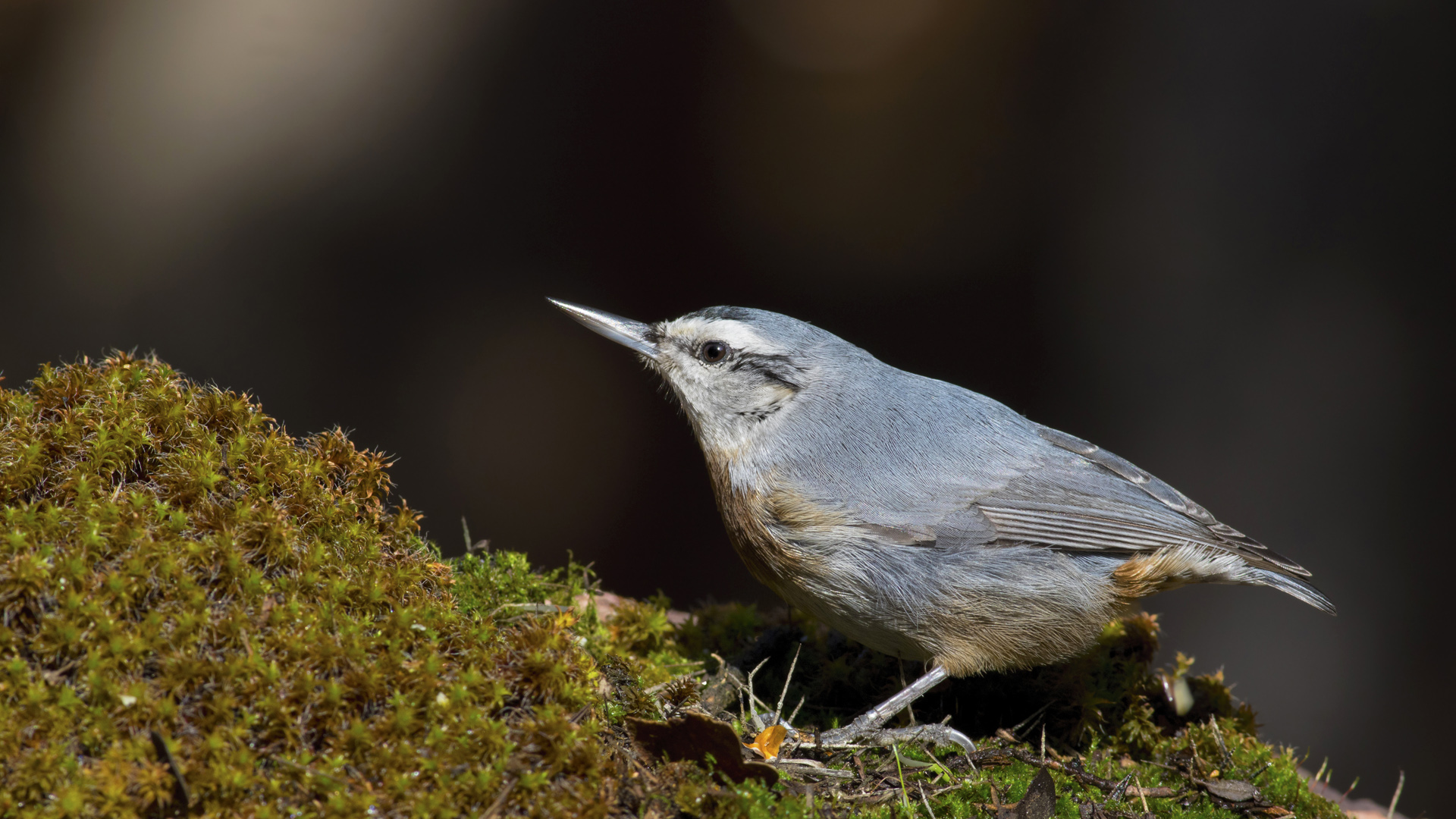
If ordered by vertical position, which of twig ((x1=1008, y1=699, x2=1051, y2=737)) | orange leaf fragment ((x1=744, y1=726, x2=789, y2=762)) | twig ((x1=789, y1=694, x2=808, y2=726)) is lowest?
twig ((x1=789, y1=694, x2=808, y2=726))

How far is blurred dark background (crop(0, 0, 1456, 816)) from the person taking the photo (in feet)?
16.1

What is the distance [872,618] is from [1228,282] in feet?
12.0

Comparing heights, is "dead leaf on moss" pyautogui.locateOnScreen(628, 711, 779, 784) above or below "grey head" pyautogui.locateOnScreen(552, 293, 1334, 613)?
below

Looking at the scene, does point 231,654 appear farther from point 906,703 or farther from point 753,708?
point 906,703

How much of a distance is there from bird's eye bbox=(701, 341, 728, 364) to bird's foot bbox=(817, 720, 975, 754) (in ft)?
4.46

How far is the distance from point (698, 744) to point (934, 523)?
1205mm

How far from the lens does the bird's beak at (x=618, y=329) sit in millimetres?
3305

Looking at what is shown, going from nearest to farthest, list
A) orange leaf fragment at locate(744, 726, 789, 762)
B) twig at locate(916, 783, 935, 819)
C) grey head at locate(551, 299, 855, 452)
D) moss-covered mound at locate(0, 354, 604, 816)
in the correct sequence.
Answer: 1. moss-covered mound at locate(0, 354, 604, 816)
2. twig at locate(916, 783, 935, 819)
3. orange leaf fragment at locate(744, 726, 789, 762)
4. grey head at locate(551, 299, 855, 452)

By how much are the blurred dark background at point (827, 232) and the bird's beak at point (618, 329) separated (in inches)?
63.7

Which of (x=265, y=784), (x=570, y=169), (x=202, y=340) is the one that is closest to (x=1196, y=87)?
(x=570, y=169)

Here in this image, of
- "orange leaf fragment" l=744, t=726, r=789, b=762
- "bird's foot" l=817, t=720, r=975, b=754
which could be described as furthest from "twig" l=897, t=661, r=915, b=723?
"orange leaf fragment" l=744, t=726, r=789, b=762

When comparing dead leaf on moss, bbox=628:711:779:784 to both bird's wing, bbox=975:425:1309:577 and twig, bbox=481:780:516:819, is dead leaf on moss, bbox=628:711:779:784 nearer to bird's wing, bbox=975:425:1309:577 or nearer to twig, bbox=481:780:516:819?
twig, bbox=481:780:516:819

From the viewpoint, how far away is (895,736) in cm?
255

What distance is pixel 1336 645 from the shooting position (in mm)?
5164
